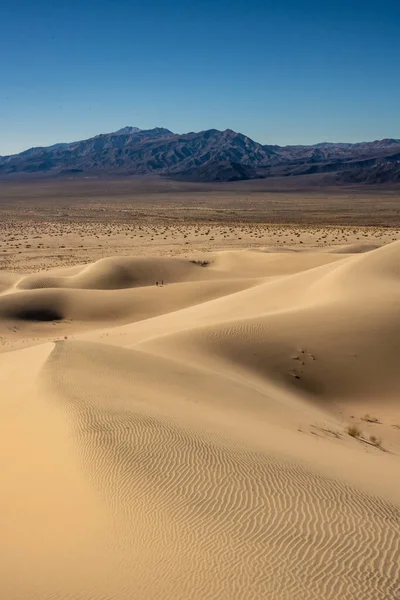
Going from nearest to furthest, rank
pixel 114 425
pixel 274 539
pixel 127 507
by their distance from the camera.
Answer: pixel 274 539 < pixel 127 507 < pixel 114 425

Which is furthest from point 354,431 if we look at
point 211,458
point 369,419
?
point 211,458

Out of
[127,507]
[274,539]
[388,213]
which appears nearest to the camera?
[274,539]

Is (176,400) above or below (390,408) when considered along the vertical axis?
above

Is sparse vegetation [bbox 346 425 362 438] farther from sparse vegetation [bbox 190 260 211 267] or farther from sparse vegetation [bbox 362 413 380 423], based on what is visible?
sparse vegetation [bbox 190 260 211 267]

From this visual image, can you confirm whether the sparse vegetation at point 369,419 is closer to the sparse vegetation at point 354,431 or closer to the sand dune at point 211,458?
the sand dune at point 211,458

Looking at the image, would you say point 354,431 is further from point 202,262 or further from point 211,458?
point 202,262

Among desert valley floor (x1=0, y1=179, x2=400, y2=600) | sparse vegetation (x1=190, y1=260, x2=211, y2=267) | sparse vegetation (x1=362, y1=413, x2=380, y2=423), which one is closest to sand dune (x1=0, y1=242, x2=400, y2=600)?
desert valley floor (x1=0, y1=179, x2=400, y2=600)

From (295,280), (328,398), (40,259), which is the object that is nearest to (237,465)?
(328,398)

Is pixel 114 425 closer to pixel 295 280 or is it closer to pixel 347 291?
pixel 347 291
